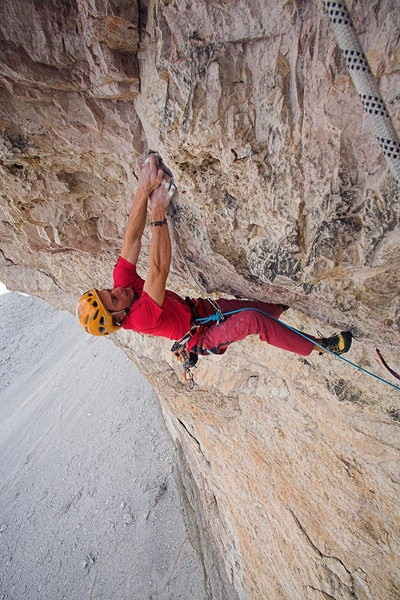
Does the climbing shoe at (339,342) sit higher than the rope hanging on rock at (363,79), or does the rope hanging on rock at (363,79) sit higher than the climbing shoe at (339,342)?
the rope hanging on rock at (363,79)

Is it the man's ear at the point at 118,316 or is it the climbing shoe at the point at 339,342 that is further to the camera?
the man's ear at the point at 118,316

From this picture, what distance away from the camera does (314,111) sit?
1.54 m

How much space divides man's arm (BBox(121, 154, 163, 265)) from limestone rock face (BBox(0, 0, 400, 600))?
18 cm

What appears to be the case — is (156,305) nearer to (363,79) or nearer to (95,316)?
(95,316)

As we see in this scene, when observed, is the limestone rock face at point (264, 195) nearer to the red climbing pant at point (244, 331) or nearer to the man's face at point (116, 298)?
the red climbing pant at point (244, 331)

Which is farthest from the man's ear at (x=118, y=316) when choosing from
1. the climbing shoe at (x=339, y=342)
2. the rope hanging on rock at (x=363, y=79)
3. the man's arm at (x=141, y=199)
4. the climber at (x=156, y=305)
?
the rope hanging on rock at (x=363, y=79)

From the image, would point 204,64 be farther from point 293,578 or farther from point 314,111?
point 293,578

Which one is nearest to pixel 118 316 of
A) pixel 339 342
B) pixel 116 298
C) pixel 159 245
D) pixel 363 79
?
pixel 116 298

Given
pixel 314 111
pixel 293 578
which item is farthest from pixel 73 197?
pixel 293 578

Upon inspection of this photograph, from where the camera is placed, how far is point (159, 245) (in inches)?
97.1

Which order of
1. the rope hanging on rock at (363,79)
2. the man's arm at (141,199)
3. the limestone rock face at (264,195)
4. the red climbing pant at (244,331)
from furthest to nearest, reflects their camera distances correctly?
the red climbing pant at (244,331) < the man's arm at (141,199) < the limestone rock face at (264,195) < the rope hanging on rock at (363,79)

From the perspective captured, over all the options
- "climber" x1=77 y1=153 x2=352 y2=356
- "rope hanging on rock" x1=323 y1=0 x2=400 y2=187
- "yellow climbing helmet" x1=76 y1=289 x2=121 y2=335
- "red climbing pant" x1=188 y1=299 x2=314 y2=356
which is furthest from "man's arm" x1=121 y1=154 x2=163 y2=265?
"rope hanging on rock" x1=323 y1=0 x2=400 y2=187

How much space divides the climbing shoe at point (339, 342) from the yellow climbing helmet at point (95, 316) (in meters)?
1.57

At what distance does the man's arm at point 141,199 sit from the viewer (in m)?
2.42
